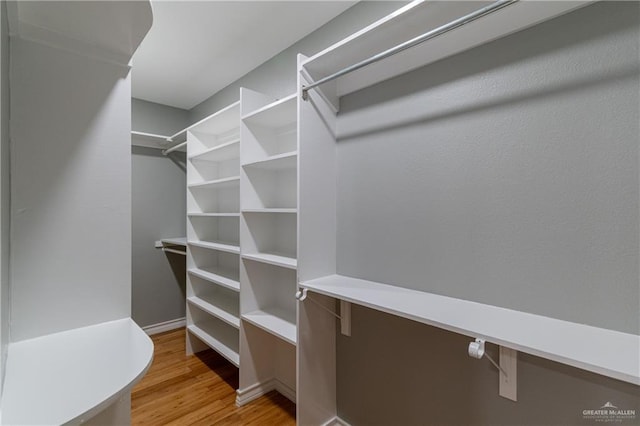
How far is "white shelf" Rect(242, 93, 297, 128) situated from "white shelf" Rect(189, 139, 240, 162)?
278mm

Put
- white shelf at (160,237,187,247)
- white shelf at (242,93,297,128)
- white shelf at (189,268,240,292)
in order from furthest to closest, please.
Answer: white shelf at (160,237,187,247) < white shelf at (189,268,240,292) < white shelf at (242,93,297,128)

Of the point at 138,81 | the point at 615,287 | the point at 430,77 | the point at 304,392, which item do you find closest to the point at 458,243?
the point at 615,287

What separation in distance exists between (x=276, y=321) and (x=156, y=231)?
2260mm

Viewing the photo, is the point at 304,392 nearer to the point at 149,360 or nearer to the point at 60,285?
the point at 149,360

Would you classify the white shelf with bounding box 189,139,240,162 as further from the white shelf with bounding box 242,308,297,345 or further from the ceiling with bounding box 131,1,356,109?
the white shelf with bounding box 242,308,297,345

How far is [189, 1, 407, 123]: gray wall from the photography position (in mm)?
1716

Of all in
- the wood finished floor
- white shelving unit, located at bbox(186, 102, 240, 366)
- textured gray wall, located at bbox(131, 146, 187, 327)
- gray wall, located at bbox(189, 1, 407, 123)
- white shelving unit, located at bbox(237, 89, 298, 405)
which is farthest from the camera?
textured gray wall, located at bbox(131, 146, 187, 327)

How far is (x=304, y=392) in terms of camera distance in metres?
1.70

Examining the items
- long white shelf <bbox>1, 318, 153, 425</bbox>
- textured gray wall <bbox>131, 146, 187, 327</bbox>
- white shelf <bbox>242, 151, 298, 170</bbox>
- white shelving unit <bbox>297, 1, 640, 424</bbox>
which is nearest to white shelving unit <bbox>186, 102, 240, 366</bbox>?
white shelf <bbox>242, 151, 298, 170</bbox>

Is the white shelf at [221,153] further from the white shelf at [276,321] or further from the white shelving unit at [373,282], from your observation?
the white shelf at [276,321]

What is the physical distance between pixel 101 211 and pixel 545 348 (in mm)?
1622

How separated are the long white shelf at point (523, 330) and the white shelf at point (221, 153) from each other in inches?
61.2
